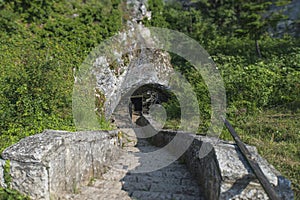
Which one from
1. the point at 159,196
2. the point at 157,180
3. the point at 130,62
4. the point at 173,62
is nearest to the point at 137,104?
the point at 173,62

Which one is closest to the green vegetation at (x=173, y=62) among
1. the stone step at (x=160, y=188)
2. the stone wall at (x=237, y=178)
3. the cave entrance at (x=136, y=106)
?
the stone wall at (x=237, y=178)

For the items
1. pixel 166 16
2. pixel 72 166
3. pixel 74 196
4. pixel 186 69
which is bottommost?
pixel 74 196

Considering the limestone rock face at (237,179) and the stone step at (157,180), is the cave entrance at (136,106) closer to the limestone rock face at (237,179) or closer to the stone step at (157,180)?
the stone step at (157,180)

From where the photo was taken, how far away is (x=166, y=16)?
1417 centimetres

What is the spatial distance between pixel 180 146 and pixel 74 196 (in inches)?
118

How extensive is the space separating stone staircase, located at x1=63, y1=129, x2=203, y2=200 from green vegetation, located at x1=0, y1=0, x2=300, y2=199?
3.45ft

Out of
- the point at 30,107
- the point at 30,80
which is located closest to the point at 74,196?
the point at 30,107

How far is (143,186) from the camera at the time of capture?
361cm

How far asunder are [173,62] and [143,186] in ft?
31.7

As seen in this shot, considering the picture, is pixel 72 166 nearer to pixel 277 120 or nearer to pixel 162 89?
pixel 277 120

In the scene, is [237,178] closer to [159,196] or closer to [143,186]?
[159,196]

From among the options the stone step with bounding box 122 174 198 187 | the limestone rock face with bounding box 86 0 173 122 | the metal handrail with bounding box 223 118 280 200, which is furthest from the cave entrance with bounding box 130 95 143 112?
the metal handrail with bounding box 223 118 280 200

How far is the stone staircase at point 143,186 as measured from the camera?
10.3 feet

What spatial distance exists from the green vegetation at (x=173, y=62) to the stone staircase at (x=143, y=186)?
105cm
